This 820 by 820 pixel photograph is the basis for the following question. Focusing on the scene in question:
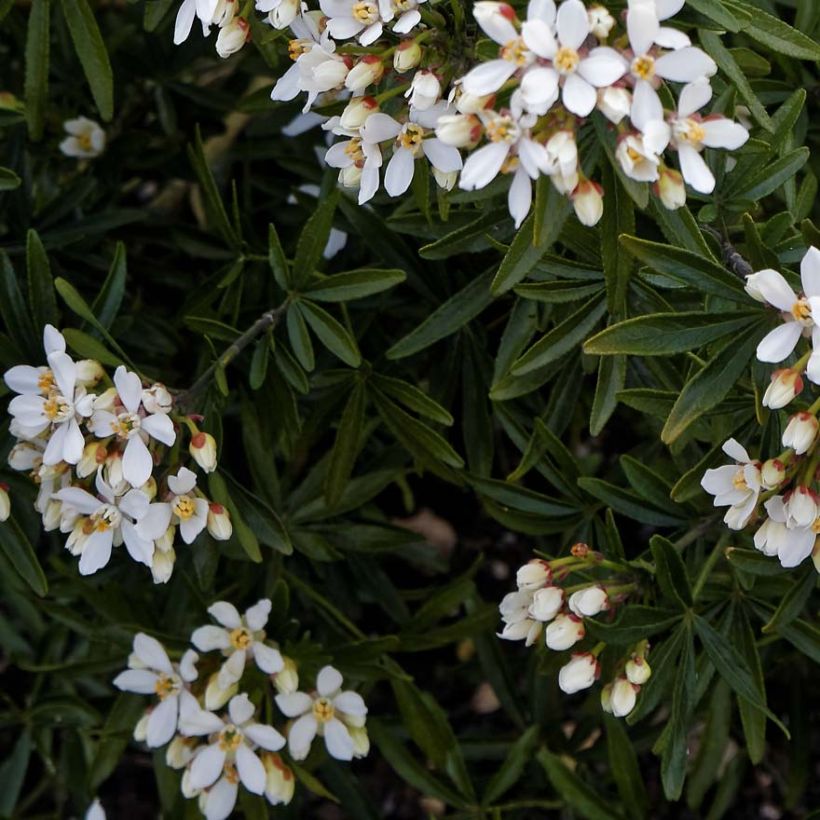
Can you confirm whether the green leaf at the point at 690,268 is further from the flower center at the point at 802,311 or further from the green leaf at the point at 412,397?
the green leaf at the point at 412,397

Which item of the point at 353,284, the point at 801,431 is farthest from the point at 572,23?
the point at 353,284

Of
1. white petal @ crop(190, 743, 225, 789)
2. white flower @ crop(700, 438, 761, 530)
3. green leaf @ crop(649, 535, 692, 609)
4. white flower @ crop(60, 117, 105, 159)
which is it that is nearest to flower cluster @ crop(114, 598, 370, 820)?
white petal @ crop(190, 743, 225, 789)

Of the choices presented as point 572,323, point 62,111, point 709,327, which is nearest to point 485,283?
point 572,323

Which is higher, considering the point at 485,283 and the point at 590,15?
the point at 590,15

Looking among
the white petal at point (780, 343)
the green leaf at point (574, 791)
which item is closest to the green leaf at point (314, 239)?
the white petal at point (780, 343)

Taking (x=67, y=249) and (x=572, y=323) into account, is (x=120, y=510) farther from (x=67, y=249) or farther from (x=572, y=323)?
(x=67, y=249)

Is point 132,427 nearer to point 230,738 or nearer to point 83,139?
point 230,738
